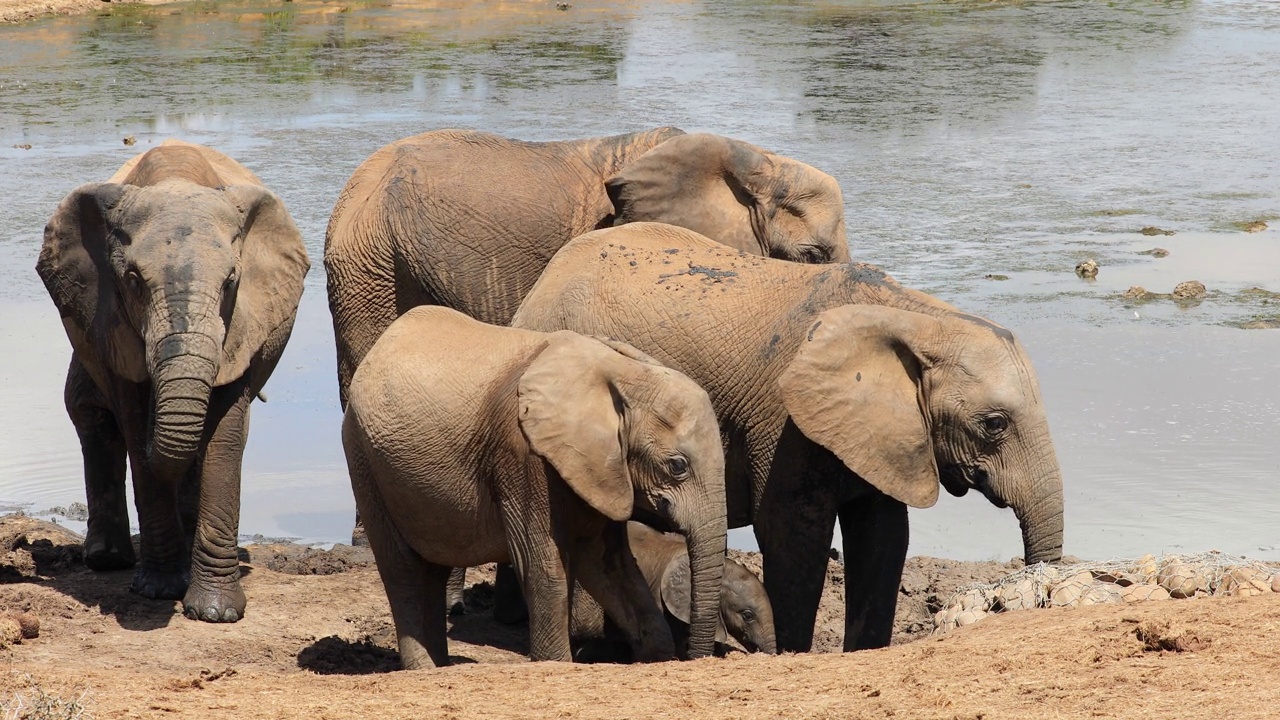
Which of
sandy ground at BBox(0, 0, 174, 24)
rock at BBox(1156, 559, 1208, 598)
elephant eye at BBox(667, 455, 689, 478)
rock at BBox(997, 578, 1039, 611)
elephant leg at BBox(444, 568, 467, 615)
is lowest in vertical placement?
sandy ground at BBox(0, 0, 174, 24)

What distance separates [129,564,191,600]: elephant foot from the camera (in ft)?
24.8

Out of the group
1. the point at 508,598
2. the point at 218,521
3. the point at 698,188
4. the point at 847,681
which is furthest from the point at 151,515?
the point at 847,681

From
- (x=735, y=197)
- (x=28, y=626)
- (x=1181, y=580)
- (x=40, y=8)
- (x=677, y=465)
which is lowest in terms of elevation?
(x=40, y=8)

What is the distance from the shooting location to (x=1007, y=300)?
11.7 m

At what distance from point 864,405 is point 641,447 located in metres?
0.85

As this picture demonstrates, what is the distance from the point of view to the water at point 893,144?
9.30m

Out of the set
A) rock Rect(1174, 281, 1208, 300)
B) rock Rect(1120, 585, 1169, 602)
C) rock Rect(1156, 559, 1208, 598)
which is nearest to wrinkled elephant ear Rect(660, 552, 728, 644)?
rock Rect(1120, 585, 1169, 602)

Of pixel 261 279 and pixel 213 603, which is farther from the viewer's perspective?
pixel 261 279

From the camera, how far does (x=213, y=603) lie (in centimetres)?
732

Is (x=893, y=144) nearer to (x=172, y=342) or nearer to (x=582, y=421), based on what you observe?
(x=172, y=342)

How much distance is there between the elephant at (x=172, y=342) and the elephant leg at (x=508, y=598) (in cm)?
105

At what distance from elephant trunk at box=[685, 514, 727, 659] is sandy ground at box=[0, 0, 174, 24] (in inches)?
895

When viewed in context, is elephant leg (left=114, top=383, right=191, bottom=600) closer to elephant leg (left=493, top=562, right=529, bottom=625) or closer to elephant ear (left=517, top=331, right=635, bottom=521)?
elephant leg (left=493, top=562, right=529, bottom=625)

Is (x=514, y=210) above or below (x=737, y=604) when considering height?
above
